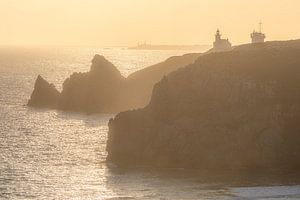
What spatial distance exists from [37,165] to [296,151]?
41.8m

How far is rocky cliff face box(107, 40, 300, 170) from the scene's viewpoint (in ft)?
330

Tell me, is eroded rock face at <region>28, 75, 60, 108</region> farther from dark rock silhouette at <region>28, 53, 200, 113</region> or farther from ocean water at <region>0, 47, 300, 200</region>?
ocean water at <region>0, 47, 300, 200</region>

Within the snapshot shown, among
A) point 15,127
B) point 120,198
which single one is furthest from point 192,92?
point 15,127

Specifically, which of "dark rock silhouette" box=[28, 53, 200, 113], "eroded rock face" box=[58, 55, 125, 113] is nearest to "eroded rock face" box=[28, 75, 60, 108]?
"dark rock silhouette" box=[28, 53, 200, 113]

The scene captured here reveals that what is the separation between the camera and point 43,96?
189 m

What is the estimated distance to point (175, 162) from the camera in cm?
10256

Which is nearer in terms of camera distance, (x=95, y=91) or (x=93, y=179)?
(x=93, y=179)

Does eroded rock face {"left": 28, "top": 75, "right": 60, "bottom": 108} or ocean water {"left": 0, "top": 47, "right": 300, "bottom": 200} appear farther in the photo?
eroded rock face {"left": 28, "top": 75, "right": 60, "bottom": 108}

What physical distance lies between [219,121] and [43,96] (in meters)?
95.6

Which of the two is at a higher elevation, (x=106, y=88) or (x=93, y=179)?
(x=106, y=88)

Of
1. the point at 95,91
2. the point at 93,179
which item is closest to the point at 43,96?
the point at 95,91

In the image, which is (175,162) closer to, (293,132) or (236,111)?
(236,111)

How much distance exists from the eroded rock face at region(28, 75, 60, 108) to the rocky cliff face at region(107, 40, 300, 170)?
78069 millimetres

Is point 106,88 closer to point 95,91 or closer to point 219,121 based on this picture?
point 95,91
